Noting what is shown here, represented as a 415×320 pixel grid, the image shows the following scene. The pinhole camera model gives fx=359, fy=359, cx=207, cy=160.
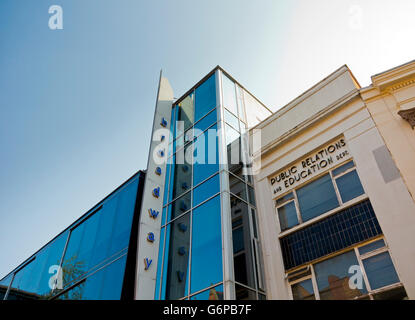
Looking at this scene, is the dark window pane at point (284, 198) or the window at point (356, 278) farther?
the dark window pane at point (284, 198)

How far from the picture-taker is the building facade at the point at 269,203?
31.0ft

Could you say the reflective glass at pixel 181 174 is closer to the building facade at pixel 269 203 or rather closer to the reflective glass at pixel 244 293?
the building facade at pixel 269 203

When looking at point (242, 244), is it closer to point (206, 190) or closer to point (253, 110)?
point (206, 190)

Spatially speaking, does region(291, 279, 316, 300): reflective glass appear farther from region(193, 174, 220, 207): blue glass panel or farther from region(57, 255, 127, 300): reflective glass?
region(57, 255, 127, 300): reflective glass

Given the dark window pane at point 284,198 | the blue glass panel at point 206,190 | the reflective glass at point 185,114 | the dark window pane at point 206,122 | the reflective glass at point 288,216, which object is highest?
the reflective glass at point 185,114

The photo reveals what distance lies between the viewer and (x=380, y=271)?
8758 mm

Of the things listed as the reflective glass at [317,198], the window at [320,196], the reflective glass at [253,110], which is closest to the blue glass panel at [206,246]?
the window at [320,196]

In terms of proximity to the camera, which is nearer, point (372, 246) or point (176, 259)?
point (372, 246)

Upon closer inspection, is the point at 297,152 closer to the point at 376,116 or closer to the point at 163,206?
the point at 376,116

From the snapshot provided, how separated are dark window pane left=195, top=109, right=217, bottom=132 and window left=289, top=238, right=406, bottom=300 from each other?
267 inches

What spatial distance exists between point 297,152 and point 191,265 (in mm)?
5400

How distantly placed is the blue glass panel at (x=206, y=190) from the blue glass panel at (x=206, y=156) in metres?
0.30

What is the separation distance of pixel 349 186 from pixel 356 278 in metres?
2.77

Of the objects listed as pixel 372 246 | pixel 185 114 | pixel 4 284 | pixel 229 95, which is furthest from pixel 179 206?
pixel 4 284
